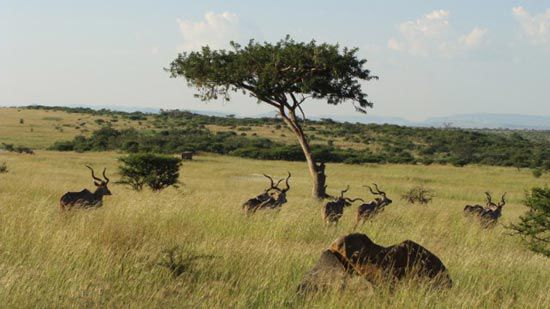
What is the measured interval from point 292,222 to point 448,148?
3268 inches

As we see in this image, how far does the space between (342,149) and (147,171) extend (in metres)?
50.2

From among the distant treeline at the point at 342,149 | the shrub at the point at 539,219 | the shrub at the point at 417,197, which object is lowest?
the distant treeline at the point at 342,149

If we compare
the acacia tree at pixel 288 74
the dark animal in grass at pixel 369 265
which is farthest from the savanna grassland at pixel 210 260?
the acacia tree at pixel 288 74

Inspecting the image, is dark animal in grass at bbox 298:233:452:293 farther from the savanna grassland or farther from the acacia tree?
the acacia tree

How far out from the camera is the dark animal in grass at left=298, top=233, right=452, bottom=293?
532 cm

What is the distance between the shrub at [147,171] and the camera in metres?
24.4

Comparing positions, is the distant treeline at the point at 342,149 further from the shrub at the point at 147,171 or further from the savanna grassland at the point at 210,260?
the savanna grassland at the point at 210,260

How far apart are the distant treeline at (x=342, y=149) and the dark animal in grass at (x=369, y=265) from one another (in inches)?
1591

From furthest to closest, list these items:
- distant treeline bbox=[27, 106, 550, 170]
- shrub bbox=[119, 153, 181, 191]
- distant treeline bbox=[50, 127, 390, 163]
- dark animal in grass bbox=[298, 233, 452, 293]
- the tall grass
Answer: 1. distant treeline bbox=[27, 106, 550, 170]
2. distant treeline bbox=[50, 127, 390, 163]
3. shrub bbox=[119, 153, 181, 191]
4. dark animal in grass bbox=[298, 233, 452, 293]
5. the tall grass

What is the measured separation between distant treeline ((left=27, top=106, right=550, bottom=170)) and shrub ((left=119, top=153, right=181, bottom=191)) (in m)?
20.2

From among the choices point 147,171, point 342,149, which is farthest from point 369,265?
A: point 342,149

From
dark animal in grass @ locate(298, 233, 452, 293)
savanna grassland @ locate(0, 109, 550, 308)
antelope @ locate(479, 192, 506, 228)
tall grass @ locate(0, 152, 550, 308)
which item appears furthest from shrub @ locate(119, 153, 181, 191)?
dark animal in grass @ locate(298, 233, 452, 293)

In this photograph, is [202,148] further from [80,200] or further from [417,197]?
[80,200]

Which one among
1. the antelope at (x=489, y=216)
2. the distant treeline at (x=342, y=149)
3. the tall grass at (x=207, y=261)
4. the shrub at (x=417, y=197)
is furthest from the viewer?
the distant treeline at (x=342, y=149)
